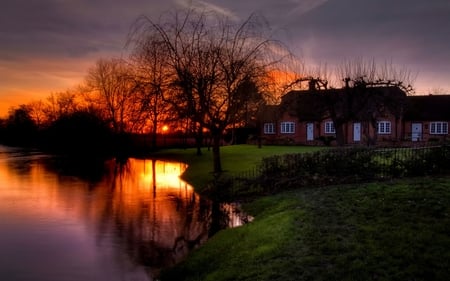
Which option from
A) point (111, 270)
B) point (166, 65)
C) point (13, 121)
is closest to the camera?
point (111, 270)

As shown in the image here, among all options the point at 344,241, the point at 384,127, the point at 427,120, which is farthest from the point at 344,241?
the point at 427,120

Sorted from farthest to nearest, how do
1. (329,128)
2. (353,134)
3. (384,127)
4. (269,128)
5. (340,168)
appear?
1. (269,128)
2. (329,128)
3. (353,134)
4. (384,127)
5. (340,168)

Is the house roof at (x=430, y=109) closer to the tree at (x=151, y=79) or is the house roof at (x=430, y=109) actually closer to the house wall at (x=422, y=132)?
the house wall at (x=422, y=132)

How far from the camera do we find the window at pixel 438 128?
54.8 m

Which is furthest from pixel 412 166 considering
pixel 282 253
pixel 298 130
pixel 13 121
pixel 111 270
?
pixel 13 121

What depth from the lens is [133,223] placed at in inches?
658

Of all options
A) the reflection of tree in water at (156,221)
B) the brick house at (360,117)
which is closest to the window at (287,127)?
the brick house at (360,117)

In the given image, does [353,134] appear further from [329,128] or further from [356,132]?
[329,128]

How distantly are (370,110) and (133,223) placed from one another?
2792cm

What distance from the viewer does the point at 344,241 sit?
30.8ft

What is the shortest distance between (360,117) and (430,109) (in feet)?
72.2

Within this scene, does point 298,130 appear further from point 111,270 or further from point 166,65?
point 111,270

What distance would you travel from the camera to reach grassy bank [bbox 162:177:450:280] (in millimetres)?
7875

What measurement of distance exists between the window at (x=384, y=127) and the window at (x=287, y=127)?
1147cm
